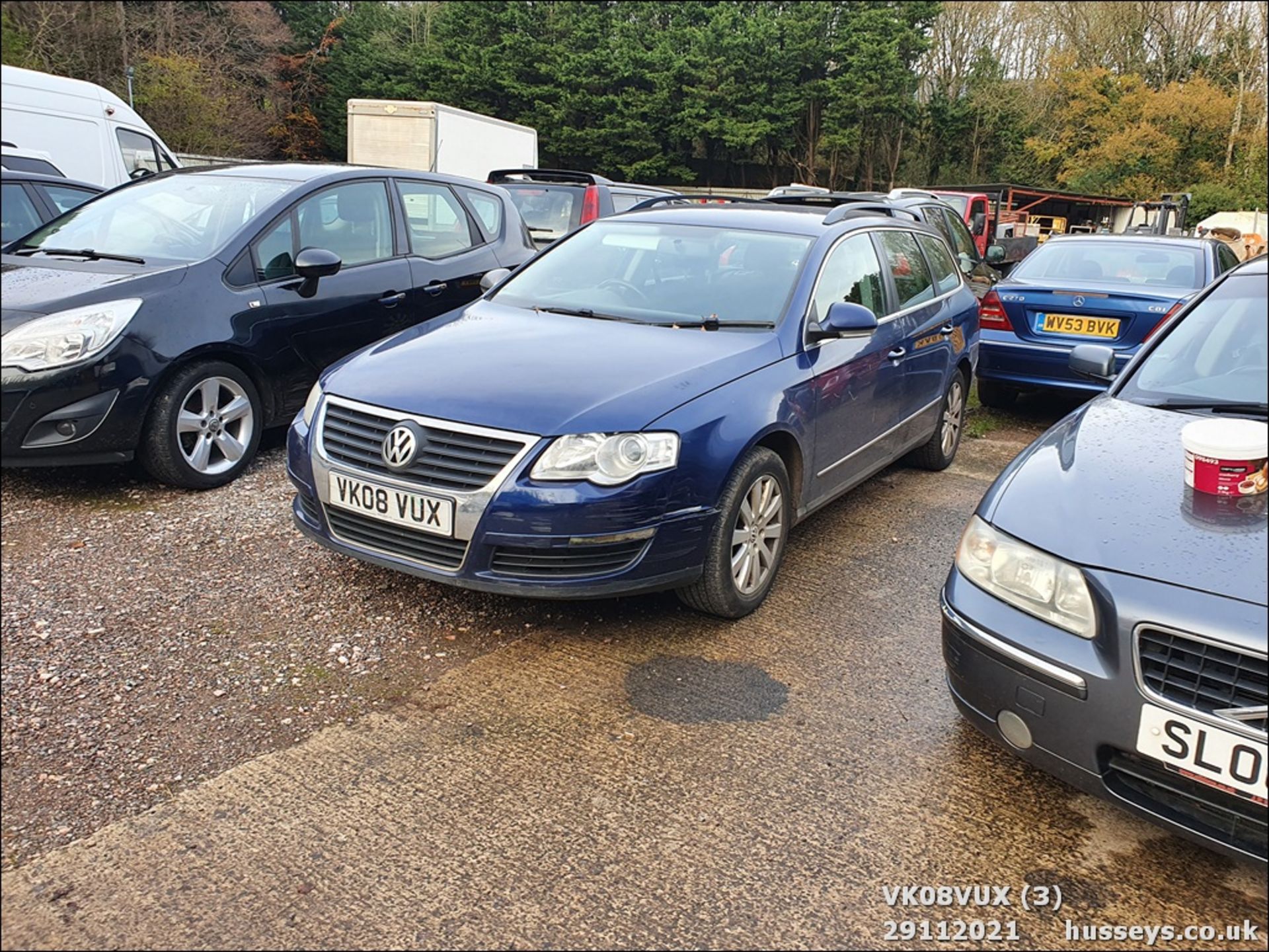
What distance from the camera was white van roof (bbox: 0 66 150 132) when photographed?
1.60 metres

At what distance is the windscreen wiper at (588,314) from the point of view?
4109mm

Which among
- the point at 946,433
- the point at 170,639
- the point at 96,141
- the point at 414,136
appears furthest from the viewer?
the point at 414,136

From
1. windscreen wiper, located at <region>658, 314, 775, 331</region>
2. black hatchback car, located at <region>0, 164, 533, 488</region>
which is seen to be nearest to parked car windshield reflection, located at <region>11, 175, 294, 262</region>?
black hatchback car, located at <region>0, 164, 533, 488</region>

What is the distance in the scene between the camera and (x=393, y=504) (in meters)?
3.28

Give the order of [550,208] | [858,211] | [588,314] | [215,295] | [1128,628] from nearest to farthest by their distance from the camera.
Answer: [1128,628]
[588,314]
[215,295]
[858,211]
[550,208]

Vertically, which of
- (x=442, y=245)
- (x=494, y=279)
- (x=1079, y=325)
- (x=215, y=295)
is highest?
(x=442, y=245)

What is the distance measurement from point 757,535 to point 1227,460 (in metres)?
1.70

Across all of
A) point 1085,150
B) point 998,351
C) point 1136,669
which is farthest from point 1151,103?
point 1136,669

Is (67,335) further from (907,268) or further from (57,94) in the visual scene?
(907,268)

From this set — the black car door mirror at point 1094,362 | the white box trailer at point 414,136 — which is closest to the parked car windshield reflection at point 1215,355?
the black car door mirror at point 1094,362

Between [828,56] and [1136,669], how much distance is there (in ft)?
144

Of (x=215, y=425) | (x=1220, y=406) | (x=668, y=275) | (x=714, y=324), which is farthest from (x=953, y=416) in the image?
(x=215, y=425)

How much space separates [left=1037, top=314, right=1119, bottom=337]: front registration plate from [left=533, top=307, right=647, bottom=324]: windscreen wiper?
451 centimetres

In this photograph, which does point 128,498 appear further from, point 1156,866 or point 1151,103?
point 1151,103
